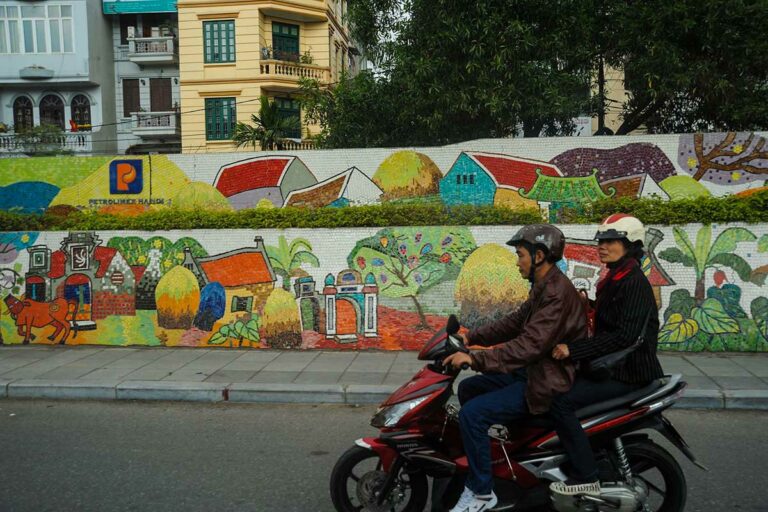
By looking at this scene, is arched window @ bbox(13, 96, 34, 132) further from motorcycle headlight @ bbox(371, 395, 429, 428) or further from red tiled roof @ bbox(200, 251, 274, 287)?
motorcycle headlight @ bbox(371, 395, 429, 428)

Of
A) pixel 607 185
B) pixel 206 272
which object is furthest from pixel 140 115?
pixel 607 185

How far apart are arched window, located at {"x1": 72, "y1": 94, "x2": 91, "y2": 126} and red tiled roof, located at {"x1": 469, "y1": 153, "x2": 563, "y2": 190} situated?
2469 centimetres

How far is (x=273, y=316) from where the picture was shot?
9422mm

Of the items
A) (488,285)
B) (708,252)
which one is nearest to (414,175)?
(488,285)

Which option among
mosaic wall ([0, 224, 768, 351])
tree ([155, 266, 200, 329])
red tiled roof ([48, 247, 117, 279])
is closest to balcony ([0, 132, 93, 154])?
mosaic wall ([0, 224, 768, 351])

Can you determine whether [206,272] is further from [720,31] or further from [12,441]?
[720,31]

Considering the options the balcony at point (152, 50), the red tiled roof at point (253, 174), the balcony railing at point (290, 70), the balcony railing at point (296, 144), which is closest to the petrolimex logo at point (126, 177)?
the red tiled roof at point (253, 174)

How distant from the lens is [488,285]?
9.10 metres

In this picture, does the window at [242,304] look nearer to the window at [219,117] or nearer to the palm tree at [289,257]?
the palm tree at [289,257]

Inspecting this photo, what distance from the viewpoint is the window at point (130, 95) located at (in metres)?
30.4

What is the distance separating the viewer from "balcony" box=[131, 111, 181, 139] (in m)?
28.5

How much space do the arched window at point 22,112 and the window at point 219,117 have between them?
29.0 feet

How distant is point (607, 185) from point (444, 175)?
2374mm

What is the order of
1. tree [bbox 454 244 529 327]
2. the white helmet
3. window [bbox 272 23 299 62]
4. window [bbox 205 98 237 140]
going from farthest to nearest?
window [bbox 272 23 299 62]
window [bbox 205 98 237 140]
tree [bbox 454 244 529 327]
the white helmet
